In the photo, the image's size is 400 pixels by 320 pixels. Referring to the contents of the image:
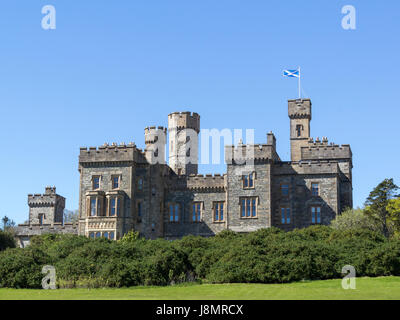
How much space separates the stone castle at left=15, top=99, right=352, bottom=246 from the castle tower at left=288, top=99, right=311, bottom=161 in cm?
872

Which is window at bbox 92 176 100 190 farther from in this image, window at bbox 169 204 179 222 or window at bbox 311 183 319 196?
window at bbox 311 183 319 196

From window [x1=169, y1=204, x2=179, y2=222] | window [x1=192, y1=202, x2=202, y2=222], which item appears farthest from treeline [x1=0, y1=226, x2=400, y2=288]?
window [x1=169, y1=204, x2=179, y2=222]

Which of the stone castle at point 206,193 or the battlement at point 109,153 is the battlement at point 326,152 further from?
the battlement at point 109,153

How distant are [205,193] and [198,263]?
89.8ft

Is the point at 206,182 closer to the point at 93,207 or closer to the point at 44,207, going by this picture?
the point at 93,207

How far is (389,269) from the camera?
3072cm

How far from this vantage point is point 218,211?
2346 inches

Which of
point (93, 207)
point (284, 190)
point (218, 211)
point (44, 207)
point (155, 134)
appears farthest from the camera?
point (44, 207)

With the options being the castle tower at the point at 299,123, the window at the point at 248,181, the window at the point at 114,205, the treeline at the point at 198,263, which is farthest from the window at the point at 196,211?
the treeline at the point at 198,263

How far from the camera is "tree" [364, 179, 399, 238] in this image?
2141 inches

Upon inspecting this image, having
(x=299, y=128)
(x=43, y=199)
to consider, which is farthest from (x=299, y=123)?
(x=43, y=199)
